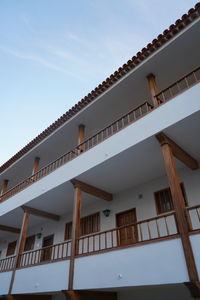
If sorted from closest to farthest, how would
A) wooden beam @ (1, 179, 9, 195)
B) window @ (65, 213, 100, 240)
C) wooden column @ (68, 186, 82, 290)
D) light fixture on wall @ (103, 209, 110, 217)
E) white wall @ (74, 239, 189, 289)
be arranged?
white wall @ (74, 239, 189, 289)
wooden column @ (68, 186, 82, 290)
light fixture on wall @ (103, 209, 110, 217)
window @ (65, 213, 100, 240)
wooden beam @ (1, 179, 9, 195)

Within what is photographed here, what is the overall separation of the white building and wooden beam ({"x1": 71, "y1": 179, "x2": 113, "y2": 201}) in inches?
1.6

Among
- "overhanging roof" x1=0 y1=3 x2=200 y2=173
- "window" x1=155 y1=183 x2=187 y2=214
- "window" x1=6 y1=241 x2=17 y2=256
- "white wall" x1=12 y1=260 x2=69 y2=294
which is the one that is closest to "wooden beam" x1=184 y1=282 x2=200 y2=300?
"window" x1=155 y1=183 x2=187 y2=214

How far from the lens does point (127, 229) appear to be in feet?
28.7

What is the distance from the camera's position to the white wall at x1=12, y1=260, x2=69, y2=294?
285 inches

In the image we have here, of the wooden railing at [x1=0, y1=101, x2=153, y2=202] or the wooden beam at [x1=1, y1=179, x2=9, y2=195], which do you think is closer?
the wooden railing at [x1=0, y1=101, x2=153, y2=202]

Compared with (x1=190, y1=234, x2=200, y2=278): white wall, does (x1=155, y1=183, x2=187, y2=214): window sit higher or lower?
higher

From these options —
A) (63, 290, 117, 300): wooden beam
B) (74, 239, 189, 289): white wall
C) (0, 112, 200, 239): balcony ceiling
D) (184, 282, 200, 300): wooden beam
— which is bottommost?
(184, 282, 200, 300): wooden beam

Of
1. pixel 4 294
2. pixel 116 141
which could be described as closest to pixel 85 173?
pixel 116 141

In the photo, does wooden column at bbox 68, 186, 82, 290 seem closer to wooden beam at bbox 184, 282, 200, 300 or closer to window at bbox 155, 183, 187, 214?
window at bbox 155, 183, 187, 214

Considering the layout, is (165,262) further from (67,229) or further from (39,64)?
(39,64)

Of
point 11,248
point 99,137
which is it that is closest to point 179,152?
point 99,137

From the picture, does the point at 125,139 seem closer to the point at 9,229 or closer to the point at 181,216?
the point at 181,216

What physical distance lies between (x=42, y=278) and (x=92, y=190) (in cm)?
360

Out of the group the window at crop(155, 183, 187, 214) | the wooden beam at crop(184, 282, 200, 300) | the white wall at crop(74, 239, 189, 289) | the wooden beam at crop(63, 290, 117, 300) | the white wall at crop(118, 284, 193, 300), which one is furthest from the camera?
the window at crop(155, 183, 187, 214)
